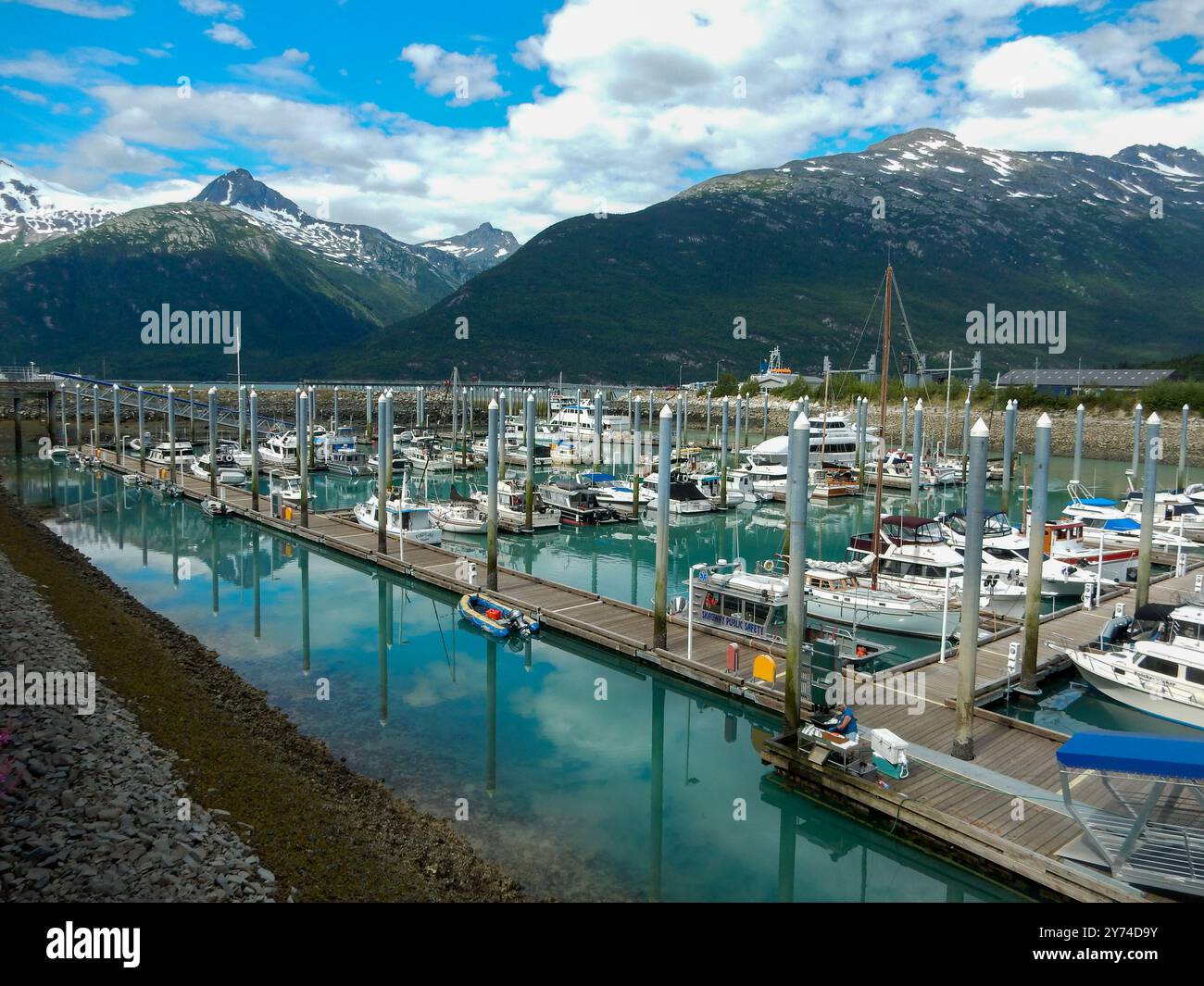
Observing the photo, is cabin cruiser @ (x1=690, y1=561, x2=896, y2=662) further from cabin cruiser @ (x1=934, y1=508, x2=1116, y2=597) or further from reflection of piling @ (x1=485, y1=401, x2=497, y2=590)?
reflection of piling @ (x1=485, y1=401, x2=497, y2=590)

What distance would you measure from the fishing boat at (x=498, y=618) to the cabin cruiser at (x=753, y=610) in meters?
5.48

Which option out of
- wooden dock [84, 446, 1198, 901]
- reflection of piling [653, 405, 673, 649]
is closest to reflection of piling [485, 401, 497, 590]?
wooden dock [84, 446, 1198, 901]

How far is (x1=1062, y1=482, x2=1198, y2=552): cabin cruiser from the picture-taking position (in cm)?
3497

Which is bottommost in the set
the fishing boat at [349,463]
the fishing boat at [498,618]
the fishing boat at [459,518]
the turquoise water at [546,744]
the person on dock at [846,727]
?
the turquoise water at [546,744]

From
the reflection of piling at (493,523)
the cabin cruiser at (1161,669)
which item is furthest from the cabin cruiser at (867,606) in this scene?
the reflection of piling at (493,523)

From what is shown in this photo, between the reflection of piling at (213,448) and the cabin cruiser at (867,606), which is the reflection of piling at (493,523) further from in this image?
the reflection of piling at (213,448)

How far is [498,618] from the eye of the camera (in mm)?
26188

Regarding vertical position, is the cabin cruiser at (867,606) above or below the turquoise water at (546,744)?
above

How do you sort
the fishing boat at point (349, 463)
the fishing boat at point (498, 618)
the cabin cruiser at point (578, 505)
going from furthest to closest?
1. the fishing boat at point (349, 463)
2. the cabin cruiser at point (578, 505)
3. the fishing boat at point (498, 618)

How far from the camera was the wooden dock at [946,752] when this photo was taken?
12.7 m

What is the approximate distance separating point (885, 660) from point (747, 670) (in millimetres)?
5781

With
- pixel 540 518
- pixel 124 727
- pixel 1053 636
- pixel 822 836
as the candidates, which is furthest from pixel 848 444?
pixel 124 727

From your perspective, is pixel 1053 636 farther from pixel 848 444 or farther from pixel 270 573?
pixel 848 444

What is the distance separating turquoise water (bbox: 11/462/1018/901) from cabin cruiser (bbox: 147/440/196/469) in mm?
29751
